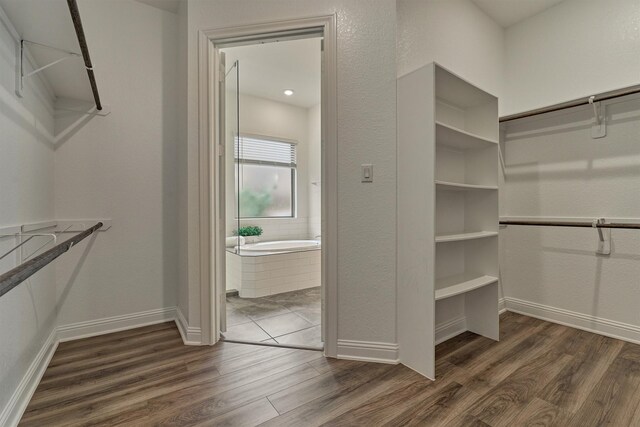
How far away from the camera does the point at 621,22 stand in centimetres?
223

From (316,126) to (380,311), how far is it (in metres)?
3.70

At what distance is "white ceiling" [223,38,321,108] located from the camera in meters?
3.20

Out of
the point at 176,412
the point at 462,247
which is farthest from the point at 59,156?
the point at 462,247

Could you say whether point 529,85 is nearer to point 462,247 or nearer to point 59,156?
point 462,247

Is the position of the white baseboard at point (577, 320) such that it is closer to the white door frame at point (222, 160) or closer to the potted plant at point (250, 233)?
the white door frame at point (222, 160)

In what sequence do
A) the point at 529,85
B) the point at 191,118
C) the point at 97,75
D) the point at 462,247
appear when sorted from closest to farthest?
the point at 191,118 → the point at 97,75 → the point at 462,247 → the point at 529,85

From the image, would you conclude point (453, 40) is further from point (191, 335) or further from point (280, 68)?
point (191, 335)

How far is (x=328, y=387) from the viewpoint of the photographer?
1636mm

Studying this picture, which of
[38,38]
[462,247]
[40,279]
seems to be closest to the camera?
[38,38]

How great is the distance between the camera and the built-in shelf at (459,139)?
1.94m

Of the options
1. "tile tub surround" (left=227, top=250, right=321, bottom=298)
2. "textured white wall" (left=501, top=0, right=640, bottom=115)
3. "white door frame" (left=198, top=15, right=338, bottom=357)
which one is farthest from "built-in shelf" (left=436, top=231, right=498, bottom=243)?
"tile tub surround" (left=227, top=250, right=321, bottom=298)

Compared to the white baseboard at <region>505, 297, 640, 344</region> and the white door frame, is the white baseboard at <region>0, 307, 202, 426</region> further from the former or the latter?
the white baseboard at <region>505, 297, 640, 344</region>

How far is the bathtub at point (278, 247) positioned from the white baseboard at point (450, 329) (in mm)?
1865

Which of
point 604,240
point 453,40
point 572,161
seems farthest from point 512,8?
point 604,240
